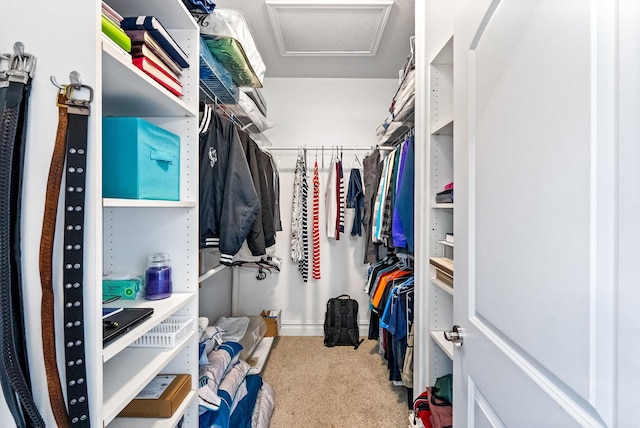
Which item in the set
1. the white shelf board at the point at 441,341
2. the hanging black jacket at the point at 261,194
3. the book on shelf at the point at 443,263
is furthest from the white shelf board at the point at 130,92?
the white shelf board at the point at 441,341

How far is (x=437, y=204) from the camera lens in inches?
53.7

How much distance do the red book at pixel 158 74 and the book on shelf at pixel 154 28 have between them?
81 millimetres

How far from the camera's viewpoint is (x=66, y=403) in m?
0.60

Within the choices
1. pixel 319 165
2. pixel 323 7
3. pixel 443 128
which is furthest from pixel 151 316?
pixel 319 165

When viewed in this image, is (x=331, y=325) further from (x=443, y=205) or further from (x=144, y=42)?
(x=144, y=42)

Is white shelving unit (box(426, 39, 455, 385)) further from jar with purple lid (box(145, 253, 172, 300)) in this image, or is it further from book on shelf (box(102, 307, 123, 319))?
book on shelf (box(102, 307, 123, 319))

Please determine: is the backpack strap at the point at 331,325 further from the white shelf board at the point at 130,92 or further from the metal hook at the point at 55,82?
the metal hook at the point at 55,82

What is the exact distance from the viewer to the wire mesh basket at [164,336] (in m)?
0.99

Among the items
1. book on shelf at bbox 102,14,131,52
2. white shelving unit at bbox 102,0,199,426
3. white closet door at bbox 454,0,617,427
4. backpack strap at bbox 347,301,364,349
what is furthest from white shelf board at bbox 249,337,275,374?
book on shelf at bbox 102,14,131,52

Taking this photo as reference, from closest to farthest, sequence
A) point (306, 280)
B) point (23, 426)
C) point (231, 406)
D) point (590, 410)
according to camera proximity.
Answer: point (590, 410), point (23, 426), point (231, 406), point (306, 280)

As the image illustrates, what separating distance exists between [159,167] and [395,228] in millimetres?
1217

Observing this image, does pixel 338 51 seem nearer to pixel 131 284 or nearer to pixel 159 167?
pixel 159 167

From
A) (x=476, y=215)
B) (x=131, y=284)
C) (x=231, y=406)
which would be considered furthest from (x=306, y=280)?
(x=476, y=215)

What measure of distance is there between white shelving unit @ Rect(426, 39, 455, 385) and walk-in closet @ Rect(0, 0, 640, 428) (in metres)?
0.01
